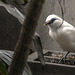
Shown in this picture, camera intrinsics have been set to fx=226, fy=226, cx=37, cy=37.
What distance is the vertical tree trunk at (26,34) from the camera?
403 mm

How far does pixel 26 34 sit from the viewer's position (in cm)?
41

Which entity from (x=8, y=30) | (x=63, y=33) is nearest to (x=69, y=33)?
(x=63, y=33)

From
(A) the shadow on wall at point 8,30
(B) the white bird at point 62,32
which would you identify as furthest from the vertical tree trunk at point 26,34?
(A) the shadow on wall at point 8,30

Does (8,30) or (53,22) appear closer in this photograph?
(53,22)

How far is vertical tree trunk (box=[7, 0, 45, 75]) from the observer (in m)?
0.40

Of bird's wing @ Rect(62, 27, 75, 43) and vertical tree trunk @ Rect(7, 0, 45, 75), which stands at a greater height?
vertical tree trunk @ Rect(7, 0, 45, 75)

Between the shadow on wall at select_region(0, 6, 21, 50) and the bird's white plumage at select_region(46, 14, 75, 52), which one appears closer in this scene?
the bird's white plumage at select_region(46, 14, 75, 52)

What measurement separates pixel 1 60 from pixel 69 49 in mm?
892

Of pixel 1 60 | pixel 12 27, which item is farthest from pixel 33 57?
pixel 1 60

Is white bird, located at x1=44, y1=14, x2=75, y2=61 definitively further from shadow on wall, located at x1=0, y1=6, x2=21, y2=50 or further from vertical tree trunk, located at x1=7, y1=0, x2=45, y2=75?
vertical tree trunk, located at x1=7, y1=0, x2=45, y2=75

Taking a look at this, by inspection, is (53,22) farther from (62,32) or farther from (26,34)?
(26,34)

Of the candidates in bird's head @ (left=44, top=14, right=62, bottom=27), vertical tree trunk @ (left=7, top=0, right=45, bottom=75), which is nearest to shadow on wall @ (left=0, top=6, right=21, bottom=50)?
bird's head @ (left=44, top=14, right=62, bottom=27)

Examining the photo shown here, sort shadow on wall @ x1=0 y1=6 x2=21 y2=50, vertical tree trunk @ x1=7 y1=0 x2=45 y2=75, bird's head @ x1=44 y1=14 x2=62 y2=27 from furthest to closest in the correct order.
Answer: shadow on wall @ x1=0 y1=6 x2=21 y2=50 < bird's head @ x1=44 y1=14 x2=62 y2=27 < vertical tree trunk @ x1=7 y1=0 x2=45 y2=75

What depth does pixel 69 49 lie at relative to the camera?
146cm
